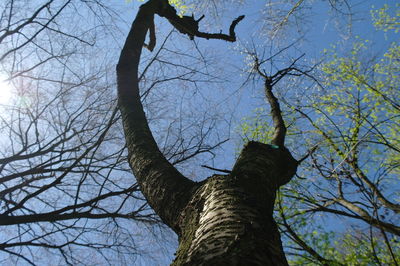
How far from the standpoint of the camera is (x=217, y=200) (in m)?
1.09

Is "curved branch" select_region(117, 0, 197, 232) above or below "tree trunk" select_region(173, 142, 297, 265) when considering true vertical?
above

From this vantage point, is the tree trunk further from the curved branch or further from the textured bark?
the curved branch

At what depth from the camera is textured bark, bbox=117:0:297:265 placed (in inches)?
33.1

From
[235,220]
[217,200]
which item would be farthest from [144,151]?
[235,220]

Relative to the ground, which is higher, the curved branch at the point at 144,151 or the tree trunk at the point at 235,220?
the curved branch at the point at 144,151

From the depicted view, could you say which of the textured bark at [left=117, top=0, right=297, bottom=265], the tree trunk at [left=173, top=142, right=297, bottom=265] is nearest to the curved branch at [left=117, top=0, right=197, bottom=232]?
the textured bark at [left=117, top=0, right=297, bottom=265]

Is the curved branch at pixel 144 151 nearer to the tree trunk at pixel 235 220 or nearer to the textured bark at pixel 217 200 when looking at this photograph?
the textured bark at pixel 217 200

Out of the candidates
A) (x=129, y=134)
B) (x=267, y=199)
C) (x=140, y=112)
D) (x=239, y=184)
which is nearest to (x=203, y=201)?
(x=239, y=184)

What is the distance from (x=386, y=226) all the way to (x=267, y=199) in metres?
3.23

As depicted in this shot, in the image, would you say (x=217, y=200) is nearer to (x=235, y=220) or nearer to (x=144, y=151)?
(x=235, y=220)

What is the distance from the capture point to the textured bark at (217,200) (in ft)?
2.76

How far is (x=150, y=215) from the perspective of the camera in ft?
12.6

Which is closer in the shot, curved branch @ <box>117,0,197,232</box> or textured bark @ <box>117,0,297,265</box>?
textured bark @ <box>117,0,297,265</box>

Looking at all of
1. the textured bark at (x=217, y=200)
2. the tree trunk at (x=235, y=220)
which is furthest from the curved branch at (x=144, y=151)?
the tree trunk at (x=235, y=220)
